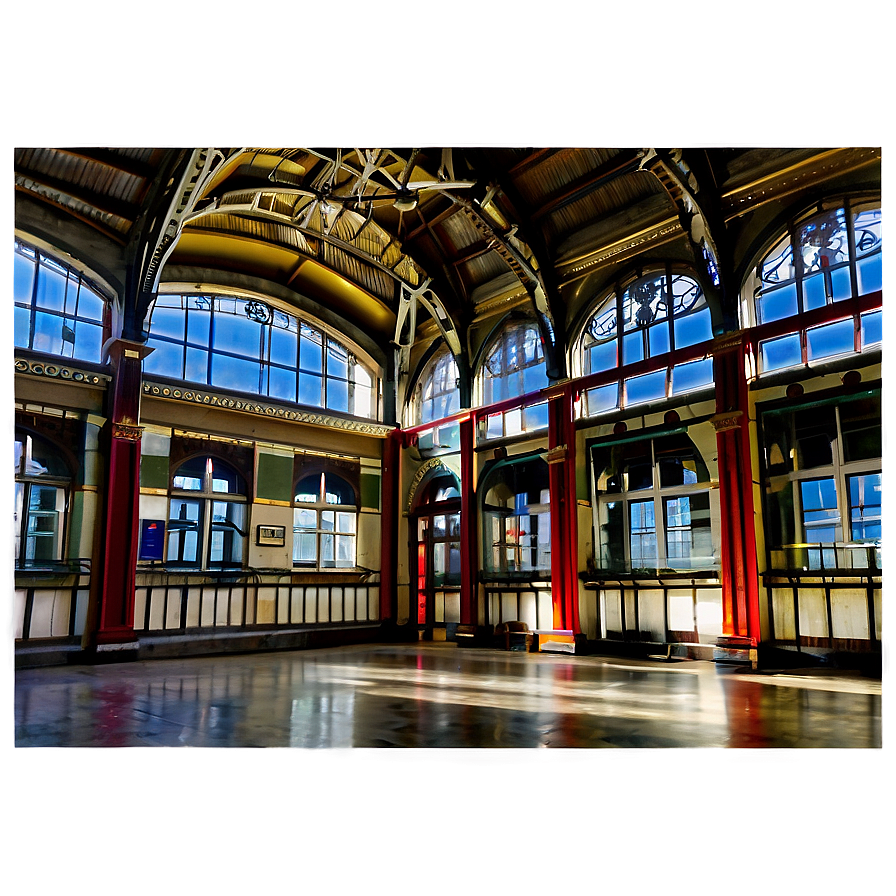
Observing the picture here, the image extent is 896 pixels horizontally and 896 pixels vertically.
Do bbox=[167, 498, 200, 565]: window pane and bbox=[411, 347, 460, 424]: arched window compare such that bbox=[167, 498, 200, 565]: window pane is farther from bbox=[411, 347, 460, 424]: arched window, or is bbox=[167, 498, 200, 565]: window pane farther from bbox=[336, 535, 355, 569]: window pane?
bbox=[411, 347, 460, 424]: arched window

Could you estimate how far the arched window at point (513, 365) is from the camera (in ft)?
40.5

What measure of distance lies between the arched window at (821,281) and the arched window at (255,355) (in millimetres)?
7631

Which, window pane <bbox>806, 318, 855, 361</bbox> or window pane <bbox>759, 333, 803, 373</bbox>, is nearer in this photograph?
window pane <bbox>806, 318, 855, 361</bbox>

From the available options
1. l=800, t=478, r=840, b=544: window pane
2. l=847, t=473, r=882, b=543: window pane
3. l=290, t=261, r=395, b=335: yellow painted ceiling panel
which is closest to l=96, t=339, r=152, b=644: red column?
l=290, t=261, r=395, b=335: yellow painted ceiling panel

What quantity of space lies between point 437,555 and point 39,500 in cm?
674

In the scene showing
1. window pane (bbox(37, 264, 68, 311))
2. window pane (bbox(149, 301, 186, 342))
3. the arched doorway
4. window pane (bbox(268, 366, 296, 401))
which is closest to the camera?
window pane (bbox(37, 264, 68, 311))

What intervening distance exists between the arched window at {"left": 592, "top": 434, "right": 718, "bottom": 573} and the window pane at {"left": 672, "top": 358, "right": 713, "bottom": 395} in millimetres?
680

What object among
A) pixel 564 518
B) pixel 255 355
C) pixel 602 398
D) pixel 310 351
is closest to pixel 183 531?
pixel 255 355

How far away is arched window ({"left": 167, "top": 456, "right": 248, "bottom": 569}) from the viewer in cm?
Result: 1136

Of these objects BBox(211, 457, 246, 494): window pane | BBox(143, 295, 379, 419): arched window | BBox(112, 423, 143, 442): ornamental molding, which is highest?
BBox(143, 295, 379, 419): arched window

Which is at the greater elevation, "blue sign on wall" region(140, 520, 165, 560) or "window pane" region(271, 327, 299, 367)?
"window pane" region(271, 327, 299, 367)

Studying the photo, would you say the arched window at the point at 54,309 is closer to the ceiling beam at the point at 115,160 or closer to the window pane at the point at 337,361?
the ceiling beam at the point at 115,160

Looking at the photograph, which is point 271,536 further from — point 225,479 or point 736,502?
point 736,502

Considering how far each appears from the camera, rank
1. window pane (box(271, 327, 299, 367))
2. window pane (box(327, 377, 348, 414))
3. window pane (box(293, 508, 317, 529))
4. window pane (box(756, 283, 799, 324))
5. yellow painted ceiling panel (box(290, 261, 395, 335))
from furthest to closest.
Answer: window pane (box(327, 377, 348, 414)) < yellow painted ceiling panel (box(290, 261, 395, 335)) < window pane (box(271, 327, 299, 367)) < window pane (box(293, 508, 317, 529)) < window pane (box(756, 283, 799, 324))
